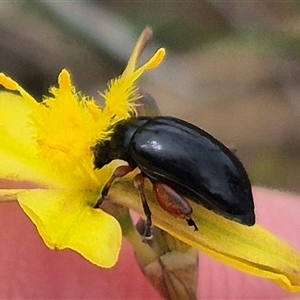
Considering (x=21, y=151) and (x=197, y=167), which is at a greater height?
(x=197, y=167)

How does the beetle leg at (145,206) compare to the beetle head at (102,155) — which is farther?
the beetle head at (102,155)

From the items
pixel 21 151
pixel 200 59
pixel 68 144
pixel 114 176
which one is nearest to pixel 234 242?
pixel 114 176

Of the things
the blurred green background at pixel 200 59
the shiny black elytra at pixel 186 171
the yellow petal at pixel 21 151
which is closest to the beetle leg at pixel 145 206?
the shiny black elytra at pixel 186 171

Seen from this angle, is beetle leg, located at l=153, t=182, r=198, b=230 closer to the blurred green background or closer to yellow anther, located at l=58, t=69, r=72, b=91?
yellow anther, located at l=58, t=69, r=72, b=91

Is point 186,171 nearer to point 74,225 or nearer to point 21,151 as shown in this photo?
point 74,225

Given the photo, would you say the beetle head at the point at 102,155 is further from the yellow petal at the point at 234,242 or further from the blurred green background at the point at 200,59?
the blurred green background at the point at 200,59

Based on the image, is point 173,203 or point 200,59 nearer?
point 173,203

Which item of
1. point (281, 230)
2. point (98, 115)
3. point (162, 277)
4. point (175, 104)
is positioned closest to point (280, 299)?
point (281, 230)
